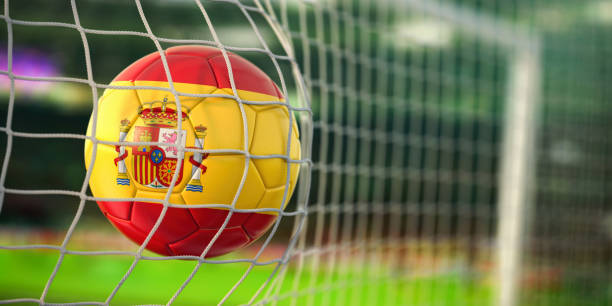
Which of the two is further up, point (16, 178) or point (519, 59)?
point (519, 59)

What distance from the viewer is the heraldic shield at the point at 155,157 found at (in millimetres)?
1013

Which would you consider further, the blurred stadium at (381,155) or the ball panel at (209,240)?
the blurred stadium at (381,155)

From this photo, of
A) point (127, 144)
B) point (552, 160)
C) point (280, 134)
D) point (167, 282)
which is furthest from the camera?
point (167, 282)

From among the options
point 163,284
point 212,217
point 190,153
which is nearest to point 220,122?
point 190,153

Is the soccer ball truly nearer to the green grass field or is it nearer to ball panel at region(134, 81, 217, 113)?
ball panel at region(134, 81, 217, 113)

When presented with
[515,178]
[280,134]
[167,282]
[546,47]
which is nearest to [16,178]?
[167,282]

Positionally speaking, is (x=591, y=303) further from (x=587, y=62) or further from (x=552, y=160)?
(x=587, y=62)

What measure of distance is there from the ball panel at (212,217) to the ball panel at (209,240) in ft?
0.05

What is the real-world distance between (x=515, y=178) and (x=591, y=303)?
2.96 meters

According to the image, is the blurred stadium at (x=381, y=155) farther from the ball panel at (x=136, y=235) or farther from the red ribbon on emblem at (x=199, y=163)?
the red ribbon on emblem at (x=199, y=163)

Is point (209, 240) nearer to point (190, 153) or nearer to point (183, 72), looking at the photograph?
point (190, 153)

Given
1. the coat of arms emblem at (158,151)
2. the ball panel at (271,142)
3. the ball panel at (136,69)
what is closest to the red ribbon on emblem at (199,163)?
the coat of arms emblem at (158,151)

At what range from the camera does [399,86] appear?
26.1ft

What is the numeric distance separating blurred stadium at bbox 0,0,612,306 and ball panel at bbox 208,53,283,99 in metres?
0.07
